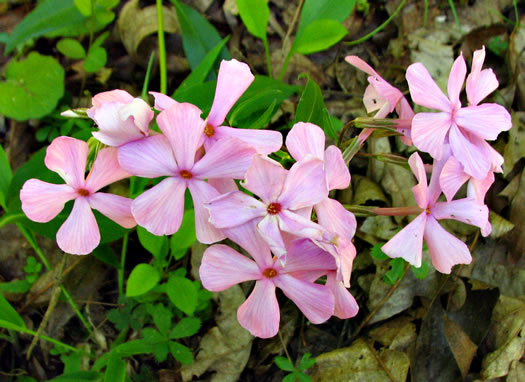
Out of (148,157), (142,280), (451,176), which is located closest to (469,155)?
(451,176)

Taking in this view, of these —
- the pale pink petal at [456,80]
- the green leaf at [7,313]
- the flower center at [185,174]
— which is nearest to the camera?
the flower center at [185,174]

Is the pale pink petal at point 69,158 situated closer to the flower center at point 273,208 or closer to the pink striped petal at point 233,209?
the pink striped petal at point 233,209

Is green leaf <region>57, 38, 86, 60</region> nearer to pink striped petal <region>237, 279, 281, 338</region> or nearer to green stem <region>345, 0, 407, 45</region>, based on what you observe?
green stem <region>345, 0, 407, 45</region>

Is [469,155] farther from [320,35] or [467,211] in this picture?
[320,35]

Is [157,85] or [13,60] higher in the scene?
[13,60]

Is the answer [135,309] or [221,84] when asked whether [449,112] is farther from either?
[135,309]

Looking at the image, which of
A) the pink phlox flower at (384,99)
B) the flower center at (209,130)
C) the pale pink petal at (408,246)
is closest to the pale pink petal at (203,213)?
the flower center at (209,130)

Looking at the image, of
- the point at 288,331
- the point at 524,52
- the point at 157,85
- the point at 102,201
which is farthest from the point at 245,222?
the point at 524,52
